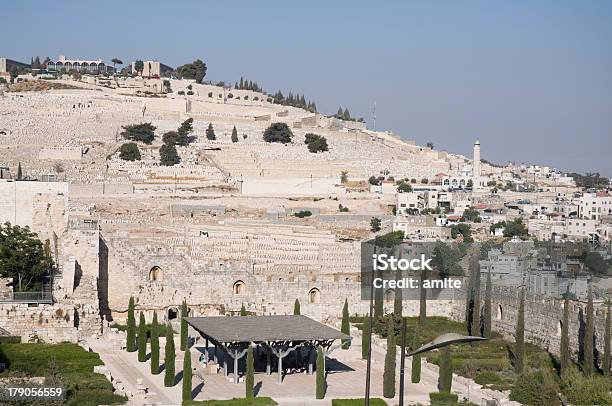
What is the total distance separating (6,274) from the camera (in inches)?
1185

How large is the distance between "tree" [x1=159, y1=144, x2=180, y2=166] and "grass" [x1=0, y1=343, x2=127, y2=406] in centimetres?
4571

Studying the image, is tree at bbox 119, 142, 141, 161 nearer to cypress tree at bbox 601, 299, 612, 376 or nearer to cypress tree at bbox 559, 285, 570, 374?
cypress tree at bbox 559, 285, 570, 374

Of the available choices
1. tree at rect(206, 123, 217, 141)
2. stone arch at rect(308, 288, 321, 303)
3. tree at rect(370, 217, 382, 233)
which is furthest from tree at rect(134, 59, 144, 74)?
stone arch at rect(308, 288, 321, 303)

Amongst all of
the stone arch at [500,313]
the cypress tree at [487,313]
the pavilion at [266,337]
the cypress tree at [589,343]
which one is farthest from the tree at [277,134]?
the cypress tree at [589,343]

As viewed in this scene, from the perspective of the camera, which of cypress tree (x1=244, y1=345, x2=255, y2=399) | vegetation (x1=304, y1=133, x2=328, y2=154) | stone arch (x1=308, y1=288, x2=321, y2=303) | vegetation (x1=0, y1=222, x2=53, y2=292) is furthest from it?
vegetation (x1=304, y1=133, x2=328, y2=154)

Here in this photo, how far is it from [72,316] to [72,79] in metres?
76.8

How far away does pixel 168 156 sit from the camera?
73875 millimetres

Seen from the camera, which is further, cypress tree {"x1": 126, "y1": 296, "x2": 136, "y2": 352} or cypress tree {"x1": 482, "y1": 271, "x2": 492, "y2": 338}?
cypress tree {"x1": 482, "y1": 271, "x2": 492, "y2": 338}

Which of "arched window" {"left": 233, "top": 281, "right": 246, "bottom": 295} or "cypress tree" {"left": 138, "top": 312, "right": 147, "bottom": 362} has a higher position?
"arched window" {"left": 233, "top": 281, "right": 246, "bottom": 295}

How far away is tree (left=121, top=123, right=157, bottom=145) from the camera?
79.9 meters

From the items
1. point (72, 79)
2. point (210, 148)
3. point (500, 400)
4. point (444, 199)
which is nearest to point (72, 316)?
point (500, 400)

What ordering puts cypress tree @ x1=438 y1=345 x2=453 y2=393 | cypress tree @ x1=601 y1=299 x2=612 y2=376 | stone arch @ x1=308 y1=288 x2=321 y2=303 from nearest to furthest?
cypress tree @ x1=438 y1=345 x2=453 y2=393, cypress tree @ x1=601 y1=299 x2=612 y2=376, stone arch @ x1=308 y1=288 x2=321 y2=303

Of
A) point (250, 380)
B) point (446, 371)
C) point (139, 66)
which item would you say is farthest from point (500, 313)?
point (139, 66)

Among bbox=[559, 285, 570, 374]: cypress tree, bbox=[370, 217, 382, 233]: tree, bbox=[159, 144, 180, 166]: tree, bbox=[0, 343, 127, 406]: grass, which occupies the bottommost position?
bbox=[0, 343, 127, 406]: grass
